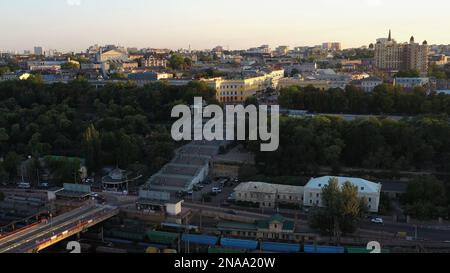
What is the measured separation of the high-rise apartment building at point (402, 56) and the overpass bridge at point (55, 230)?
26618 millimetres

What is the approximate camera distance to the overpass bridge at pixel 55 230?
7.69m

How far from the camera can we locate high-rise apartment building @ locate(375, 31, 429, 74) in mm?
31938

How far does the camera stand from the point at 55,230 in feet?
27.6

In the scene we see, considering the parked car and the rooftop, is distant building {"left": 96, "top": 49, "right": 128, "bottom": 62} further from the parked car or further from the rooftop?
the rooftop

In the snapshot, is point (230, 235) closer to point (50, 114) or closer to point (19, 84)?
point (50, 114)

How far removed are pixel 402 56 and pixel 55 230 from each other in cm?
2949

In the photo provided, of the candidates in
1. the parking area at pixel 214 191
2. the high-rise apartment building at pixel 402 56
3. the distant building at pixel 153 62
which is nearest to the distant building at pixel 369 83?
the parking area at pixel 214 191

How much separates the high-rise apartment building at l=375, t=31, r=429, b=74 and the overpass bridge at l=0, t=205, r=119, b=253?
2662cm

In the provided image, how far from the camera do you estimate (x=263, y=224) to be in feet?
30.2

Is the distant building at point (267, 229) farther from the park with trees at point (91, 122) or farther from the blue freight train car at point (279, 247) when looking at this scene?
the park with trees at point (91, 122)

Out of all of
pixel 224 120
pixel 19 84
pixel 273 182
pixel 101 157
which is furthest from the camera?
pixel 19 84

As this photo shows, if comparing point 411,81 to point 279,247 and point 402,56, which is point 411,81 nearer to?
point 402,56
